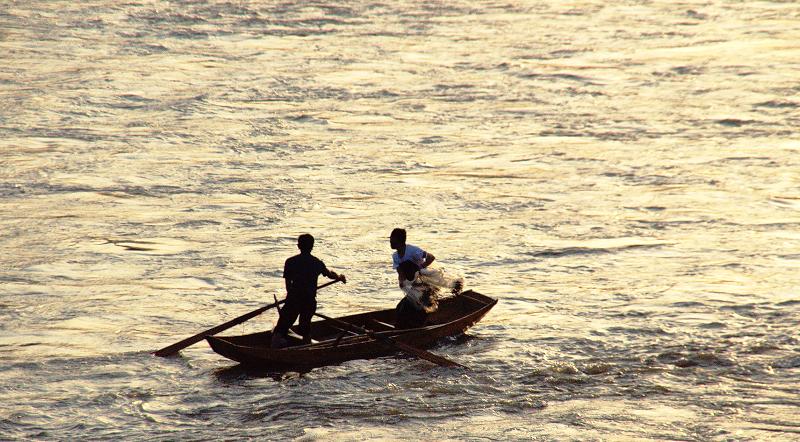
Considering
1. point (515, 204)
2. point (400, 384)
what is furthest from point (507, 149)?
point (400, 384)

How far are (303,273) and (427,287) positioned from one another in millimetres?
1535

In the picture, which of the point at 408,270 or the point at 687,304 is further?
the point at 687,304

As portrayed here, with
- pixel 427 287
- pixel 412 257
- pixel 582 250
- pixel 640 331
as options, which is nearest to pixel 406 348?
pixel 427 287

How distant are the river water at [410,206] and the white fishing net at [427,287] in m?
0.79

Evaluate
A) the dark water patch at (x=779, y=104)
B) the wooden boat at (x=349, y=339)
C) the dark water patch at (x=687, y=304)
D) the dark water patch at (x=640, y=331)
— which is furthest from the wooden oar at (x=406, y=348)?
the dark water patch at (x=779, y=104)

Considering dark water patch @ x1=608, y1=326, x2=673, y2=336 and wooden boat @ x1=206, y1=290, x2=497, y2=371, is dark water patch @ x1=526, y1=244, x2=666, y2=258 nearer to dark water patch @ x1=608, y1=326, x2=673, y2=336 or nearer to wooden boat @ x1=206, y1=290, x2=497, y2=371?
dark water patch @ x1=608, y1=326, x2=673, y2=336

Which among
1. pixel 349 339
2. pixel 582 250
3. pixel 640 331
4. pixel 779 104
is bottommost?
pixel 640 331

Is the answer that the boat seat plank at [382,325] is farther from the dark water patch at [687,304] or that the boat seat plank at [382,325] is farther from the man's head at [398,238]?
the dark water patch at [687,304]

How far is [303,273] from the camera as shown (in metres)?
13.2

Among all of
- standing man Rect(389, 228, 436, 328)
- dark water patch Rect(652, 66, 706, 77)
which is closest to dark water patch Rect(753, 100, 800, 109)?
dark water patch Rect(652, 66, 706, 77)

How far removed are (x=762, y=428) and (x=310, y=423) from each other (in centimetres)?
447

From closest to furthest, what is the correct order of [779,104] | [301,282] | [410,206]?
[301,282], [410,206], [779,104]

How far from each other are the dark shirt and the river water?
1022mm

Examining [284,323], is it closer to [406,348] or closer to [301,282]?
[301,282]
